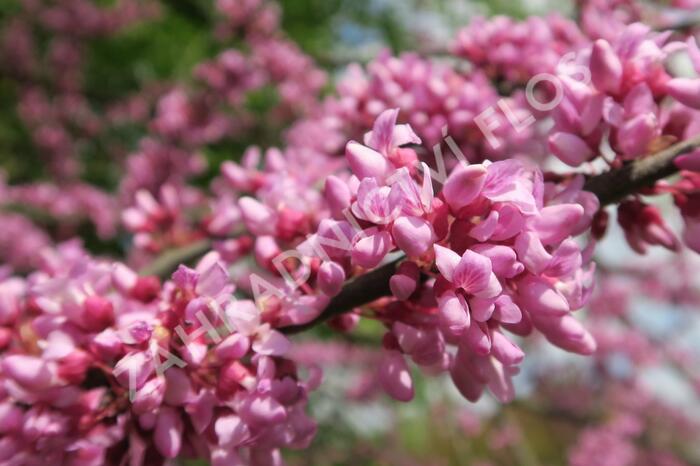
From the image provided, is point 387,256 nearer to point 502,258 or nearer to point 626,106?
point 502,258

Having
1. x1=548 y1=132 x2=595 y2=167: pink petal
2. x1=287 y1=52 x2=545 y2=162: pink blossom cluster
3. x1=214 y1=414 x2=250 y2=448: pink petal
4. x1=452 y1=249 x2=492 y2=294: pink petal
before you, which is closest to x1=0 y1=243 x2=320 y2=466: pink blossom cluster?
x1=214 y1=414 x2=250 y2=448: pink petal

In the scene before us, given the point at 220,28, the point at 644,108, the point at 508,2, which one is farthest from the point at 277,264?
the point at 508,2

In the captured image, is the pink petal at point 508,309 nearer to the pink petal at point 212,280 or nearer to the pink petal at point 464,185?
the pink petal at point 464,185

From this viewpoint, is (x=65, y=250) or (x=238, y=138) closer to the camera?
(x=65, y=250)

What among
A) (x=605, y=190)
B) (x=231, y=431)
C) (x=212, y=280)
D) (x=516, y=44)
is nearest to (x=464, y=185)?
(x=605, y=190)

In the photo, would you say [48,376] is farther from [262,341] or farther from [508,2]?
[508,2]

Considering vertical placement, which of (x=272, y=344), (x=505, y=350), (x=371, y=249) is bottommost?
(x=505, y=350)

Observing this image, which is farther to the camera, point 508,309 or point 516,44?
point 516,44

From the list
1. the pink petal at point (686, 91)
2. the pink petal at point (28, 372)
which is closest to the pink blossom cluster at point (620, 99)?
the pink petal at point (686, 91)
